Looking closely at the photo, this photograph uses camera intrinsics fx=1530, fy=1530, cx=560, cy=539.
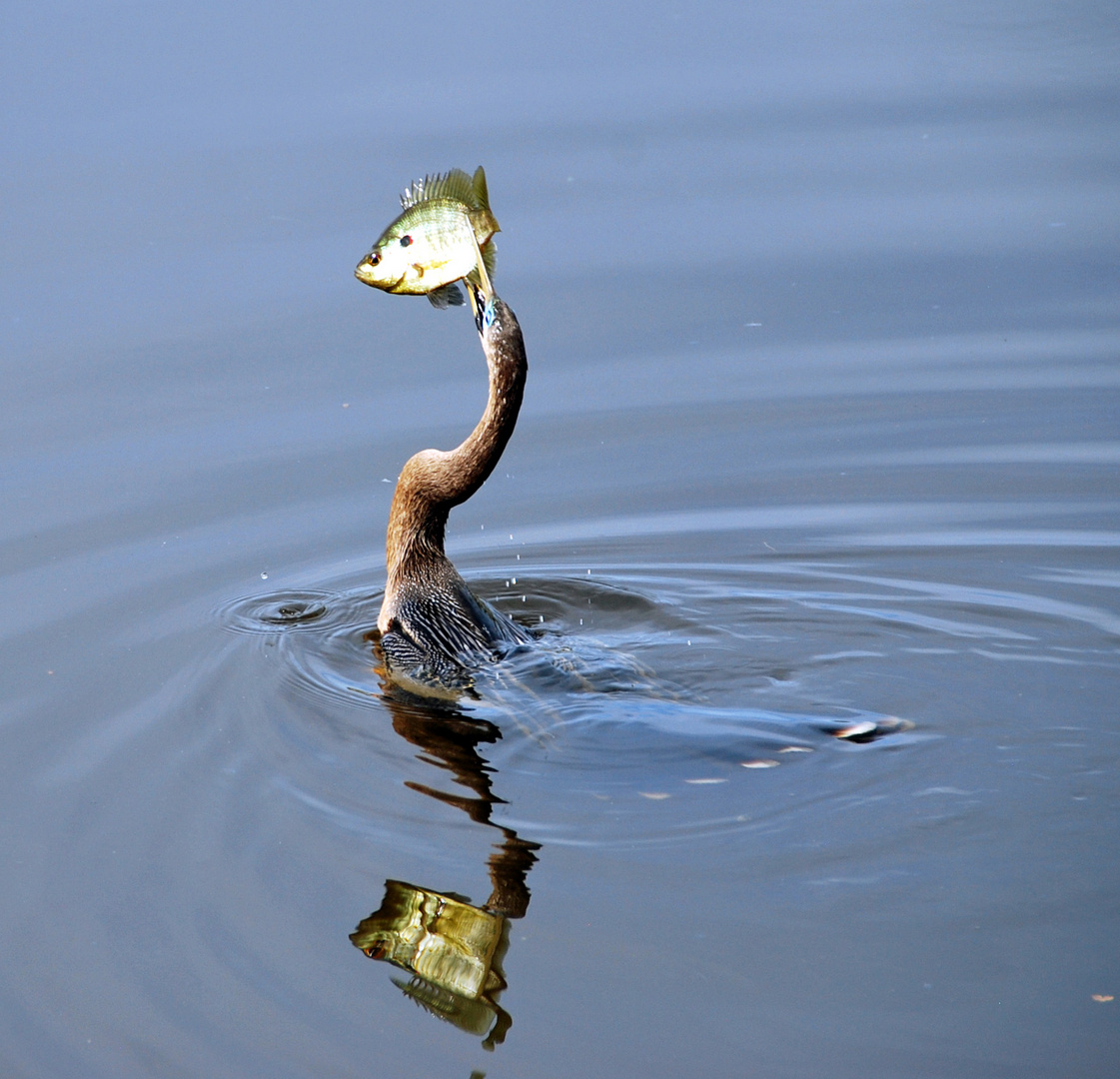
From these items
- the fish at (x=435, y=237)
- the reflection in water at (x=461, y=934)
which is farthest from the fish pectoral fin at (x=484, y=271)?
the reflection in water at (x=461, y=934)

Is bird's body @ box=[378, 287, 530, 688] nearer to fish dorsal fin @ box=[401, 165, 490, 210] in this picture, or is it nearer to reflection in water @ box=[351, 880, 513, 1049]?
fish dorsal fin @ box=[401, 165, 490, 210]

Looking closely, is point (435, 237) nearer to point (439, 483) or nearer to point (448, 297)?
point (448, 297)

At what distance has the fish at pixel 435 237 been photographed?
5.92m

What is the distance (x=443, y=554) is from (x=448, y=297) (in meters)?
1.25

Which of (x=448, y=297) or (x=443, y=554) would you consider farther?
(x=443, y=554)

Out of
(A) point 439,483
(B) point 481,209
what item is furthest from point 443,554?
(B) point 481,209

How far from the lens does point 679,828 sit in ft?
17.8

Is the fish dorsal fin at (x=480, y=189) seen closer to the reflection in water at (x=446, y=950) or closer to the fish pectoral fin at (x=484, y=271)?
the fish pectoral fin at (x=484, y=271)

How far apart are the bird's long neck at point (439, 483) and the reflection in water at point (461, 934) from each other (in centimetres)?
151

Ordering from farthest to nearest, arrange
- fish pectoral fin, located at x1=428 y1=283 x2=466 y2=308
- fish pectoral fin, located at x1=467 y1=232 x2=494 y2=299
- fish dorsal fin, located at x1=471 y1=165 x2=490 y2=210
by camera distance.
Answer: fish pectoral fin, located at x1=428 y1=283 x2=466 y2=308 < fish pectoral fin, located at x1=467 y1=232 x2=494 y2=299 < fish dorsal fin, located at x1=471 y1=165 x2=490 y2=210

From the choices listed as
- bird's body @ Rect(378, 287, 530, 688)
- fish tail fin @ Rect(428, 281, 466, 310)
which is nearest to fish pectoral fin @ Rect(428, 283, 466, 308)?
fish tail fin @ Rect(428, 281, 466, 310)

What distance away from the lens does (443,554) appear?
7.10m

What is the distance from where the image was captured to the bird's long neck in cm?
663

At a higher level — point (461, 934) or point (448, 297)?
point (448, 297)
